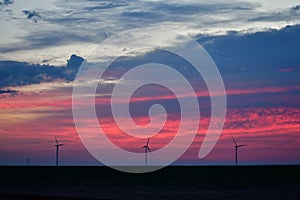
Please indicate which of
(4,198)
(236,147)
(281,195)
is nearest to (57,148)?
(236,147)

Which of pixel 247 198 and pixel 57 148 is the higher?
pixel 247 198

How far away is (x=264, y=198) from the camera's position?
58.0 meters

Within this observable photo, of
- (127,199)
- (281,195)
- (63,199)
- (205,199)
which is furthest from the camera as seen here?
(281,195)

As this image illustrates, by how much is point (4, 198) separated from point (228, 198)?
25.1 metres

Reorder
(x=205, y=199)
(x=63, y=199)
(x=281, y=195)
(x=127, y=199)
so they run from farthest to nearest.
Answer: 1. (x=281, y=195)
2. (x=205, y=199)
3. (x=127, y=199)
4. (x=63, y=199)

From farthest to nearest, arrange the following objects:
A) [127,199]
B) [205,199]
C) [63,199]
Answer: [205,199]
[127,199]
[63,199]

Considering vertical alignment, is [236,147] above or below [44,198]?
below

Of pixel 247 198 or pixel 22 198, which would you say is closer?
pixel 22 198

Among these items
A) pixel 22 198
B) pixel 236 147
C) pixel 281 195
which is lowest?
pixel 236 147

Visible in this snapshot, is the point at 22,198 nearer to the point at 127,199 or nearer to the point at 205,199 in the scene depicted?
the point at 127,199

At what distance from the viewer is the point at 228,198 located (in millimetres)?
58375

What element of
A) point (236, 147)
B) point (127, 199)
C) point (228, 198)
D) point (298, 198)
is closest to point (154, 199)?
point (127, 199)

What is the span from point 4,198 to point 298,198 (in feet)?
97.7

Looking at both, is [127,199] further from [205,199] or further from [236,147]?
[236,147]
